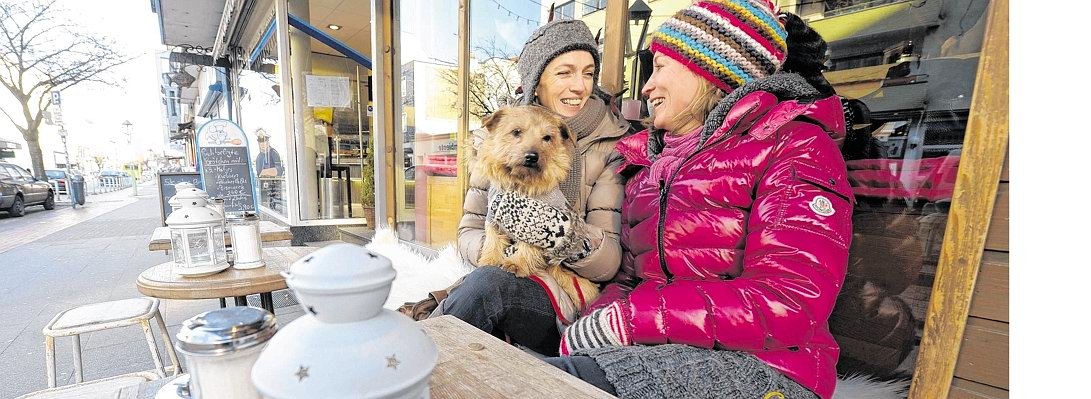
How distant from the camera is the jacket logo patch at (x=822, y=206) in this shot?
1.05m

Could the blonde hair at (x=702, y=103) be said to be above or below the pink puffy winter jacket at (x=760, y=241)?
above

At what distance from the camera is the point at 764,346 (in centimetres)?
108

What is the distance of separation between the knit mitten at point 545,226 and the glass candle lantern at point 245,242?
4.74ft

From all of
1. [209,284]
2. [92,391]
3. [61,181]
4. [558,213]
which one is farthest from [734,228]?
[61,181]

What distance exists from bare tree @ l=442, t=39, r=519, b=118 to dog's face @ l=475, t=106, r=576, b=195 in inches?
72.1

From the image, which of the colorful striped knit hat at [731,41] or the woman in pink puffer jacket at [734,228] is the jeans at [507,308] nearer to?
the woman in pink puffer jacket at [734,228]

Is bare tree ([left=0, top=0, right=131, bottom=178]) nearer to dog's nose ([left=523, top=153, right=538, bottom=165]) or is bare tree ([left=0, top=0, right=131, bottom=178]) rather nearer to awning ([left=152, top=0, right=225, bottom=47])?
awning ([left=152, top=0, right=225, bottom=47])

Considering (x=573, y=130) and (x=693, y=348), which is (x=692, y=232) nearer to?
(x=693, y=348)

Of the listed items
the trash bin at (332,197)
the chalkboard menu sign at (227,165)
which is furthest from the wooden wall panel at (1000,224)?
the trash bin at (332,197)

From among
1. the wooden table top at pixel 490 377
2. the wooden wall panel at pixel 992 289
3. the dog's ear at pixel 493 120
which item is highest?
the dog's ear at pixel 493 120

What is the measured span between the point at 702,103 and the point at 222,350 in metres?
1.38

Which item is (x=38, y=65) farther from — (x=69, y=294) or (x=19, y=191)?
(x=69, y=294)

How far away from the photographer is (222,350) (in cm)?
55

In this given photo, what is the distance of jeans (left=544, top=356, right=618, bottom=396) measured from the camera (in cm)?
105
